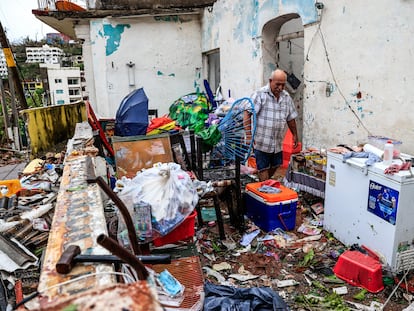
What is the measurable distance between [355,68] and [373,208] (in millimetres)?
1949

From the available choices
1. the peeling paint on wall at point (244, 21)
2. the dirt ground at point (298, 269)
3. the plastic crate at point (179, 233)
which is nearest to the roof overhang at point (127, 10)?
the peeling paint on wall at point (244, 21)

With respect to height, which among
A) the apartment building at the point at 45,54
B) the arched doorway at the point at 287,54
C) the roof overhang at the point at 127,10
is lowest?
the arched doorway at the point at 287,54

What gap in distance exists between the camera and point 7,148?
432 inches

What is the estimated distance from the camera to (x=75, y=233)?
70.8 inches

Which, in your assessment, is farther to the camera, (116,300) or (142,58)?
(142,58)

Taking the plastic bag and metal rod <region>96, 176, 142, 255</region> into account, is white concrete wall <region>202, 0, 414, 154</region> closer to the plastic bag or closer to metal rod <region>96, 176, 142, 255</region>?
the plastic bag

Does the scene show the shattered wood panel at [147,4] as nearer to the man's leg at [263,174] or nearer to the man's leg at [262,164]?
the man's leg at [262,164]

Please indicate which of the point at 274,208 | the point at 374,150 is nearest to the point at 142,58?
the point at 274,208

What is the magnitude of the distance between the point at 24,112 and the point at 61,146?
1309 millimetres

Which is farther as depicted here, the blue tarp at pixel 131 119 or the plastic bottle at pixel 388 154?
the blue tarp at pixel 131 119

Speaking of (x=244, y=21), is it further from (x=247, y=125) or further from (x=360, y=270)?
(x=360, y=270)

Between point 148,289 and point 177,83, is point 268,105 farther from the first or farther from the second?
point 177,83

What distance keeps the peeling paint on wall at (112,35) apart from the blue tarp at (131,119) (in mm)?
5443

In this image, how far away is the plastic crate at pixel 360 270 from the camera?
9.38 feet
